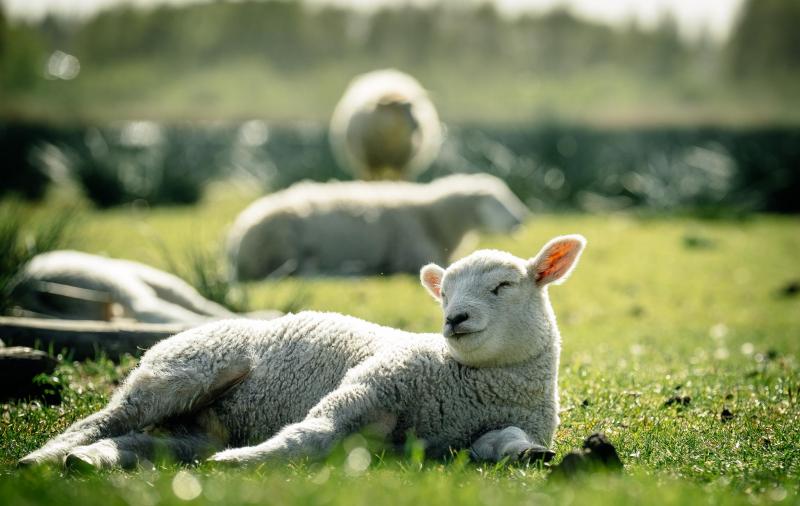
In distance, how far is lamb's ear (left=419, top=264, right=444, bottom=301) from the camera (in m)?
5.48

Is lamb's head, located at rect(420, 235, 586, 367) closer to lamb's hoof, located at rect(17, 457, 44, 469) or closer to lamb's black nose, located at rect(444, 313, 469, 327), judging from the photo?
lamb's black nose, located at rect(444, 313, 469, 327)

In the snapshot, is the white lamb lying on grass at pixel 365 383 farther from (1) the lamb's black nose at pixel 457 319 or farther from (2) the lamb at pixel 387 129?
(2) the lamb at pixel 387 129

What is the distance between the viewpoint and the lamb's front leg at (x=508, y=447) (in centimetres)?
456

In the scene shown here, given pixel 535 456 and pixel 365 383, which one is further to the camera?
pixel 365 383

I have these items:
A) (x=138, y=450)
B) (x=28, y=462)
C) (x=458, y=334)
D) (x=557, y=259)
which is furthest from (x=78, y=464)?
(x=557, y=259)

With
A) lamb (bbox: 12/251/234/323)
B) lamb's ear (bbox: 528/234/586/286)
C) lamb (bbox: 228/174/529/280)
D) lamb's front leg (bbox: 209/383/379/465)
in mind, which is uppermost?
lamb's ear (bbox: 528/234/586/286)

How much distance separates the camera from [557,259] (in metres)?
5.20

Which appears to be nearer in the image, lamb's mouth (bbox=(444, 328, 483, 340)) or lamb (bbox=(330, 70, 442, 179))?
lamb's mouth (bbox=(444, 328, 483, 340))

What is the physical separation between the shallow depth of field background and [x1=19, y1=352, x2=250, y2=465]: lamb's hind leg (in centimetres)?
52

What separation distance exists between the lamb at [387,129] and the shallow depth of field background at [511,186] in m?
2.32

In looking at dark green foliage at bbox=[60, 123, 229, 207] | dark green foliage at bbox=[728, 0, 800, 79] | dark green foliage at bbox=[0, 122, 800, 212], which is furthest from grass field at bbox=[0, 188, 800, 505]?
dark green foliage at bbox=[728, 0, 800, 79]

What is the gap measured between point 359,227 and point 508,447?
9.55m

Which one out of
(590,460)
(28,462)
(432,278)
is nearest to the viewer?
(590,460)

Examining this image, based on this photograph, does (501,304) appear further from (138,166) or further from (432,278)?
(138,166)
